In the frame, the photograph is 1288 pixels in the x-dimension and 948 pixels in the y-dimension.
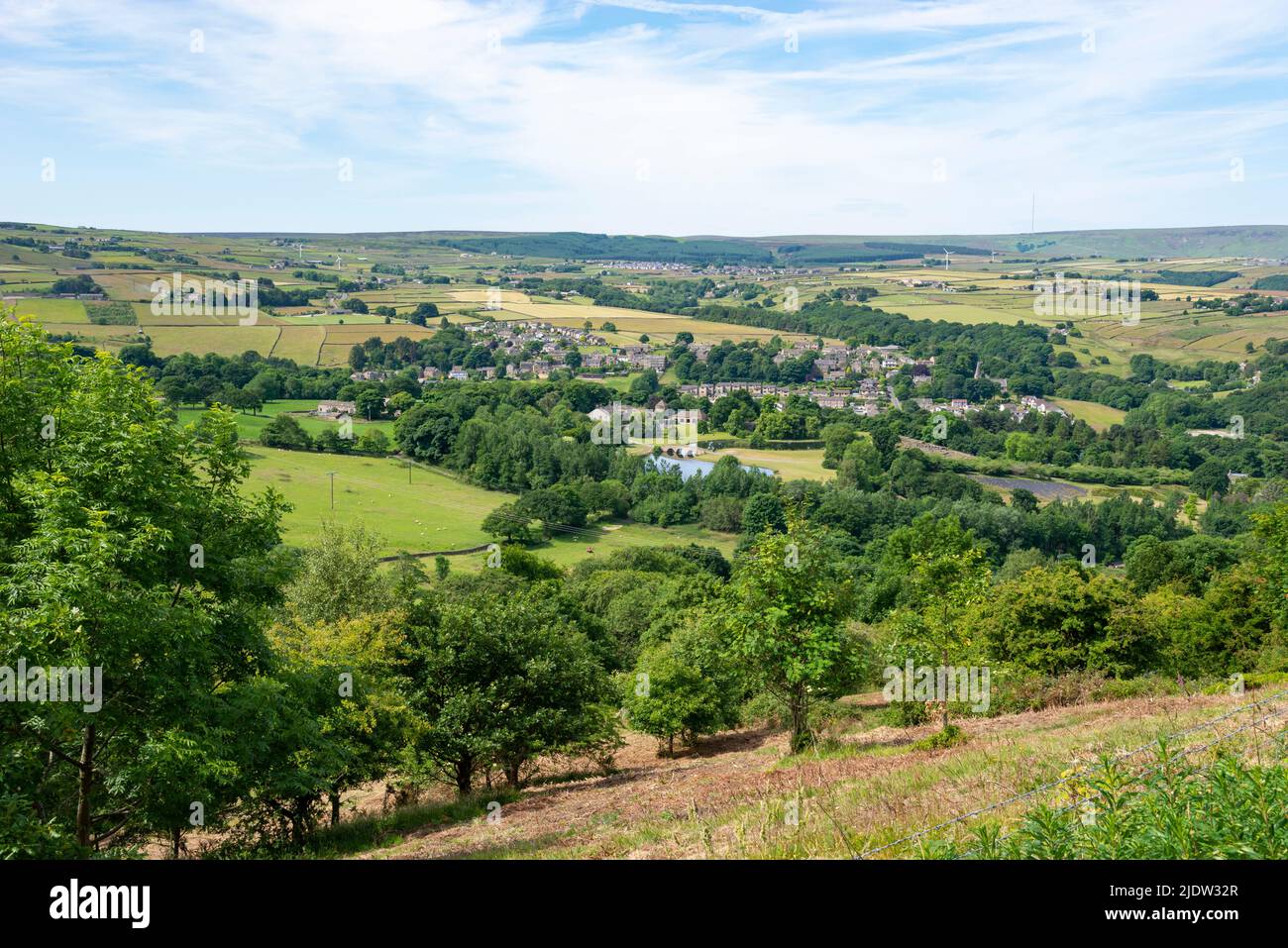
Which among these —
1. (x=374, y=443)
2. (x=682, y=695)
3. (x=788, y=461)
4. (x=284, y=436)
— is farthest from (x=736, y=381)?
(x=682, y=695)

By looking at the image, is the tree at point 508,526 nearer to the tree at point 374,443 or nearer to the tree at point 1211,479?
the tree at point 374,443

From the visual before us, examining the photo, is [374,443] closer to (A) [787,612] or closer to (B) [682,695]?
(B) [682,695]

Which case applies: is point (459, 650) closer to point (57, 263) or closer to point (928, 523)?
point (928, 523)

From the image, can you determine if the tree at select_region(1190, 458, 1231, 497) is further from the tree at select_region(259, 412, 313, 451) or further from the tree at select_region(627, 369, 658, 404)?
the tree at select_region(259, 412, 313, 451)

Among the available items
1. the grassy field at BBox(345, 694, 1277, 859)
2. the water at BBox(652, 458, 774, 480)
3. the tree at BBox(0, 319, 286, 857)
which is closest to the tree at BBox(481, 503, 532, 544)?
the water at BBox(652, 458, 774, 480)

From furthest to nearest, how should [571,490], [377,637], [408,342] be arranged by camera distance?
1. [408,342]
2. [571,490]
3. [377,637]

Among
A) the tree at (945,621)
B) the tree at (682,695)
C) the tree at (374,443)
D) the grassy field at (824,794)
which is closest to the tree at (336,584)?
the tree at (682,695)

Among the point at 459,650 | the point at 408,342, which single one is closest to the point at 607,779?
the point at 459,650
